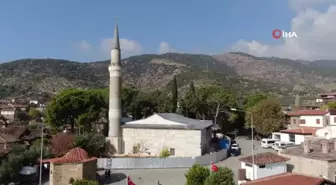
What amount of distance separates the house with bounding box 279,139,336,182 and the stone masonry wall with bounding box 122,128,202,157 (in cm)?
1277

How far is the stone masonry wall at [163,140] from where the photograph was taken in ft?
132

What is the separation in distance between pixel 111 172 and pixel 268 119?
26.2 metres

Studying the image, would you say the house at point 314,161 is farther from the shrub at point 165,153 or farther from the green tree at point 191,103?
the green tree at point 191,103

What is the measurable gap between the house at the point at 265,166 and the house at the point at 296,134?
19015mm

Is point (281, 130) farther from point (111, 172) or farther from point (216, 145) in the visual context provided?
point (111, 172)

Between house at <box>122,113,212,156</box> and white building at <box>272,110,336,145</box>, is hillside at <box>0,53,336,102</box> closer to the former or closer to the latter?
white building at <box>272,110,336,145</box>

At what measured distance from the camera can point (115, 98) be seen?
142 feet

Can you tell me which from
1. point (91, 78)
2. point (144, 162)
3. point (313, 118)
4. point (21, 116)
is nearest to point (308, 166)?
point (144, 162)

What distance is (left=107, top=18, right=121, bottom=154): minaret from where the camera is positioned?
4253cm

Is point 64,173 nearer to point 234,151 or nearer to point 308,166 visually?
point 308,166

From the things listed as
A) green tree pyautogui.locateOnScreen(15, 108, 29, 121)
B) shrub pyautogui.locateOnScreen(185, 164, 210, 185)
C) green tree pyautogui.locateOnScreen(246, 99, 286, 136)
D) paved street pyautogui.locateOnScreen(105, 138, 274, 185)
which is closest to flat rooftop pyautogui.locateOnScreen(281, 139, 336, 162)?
paved street pyautogui.locateOnScreen(105, 138, 274, 185)

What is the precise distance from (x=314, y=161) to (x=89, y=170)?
17241 mm

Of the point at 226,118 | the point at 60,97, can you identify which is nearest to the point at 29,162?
the point at 60,97

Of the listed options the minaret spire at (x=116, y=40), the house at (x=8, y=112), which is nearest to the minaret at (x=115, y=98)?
the minaret spire at (x=116, y=40)
